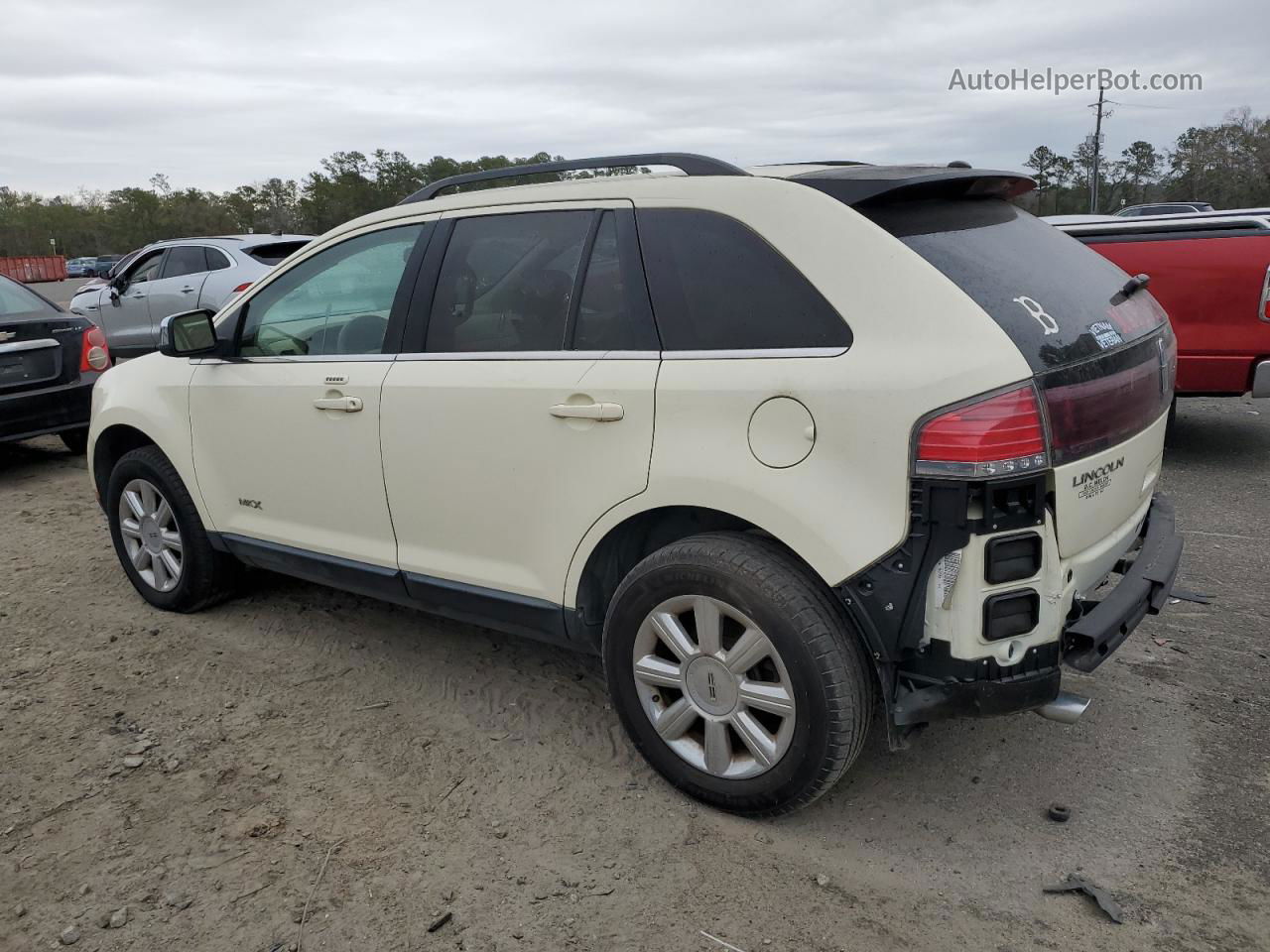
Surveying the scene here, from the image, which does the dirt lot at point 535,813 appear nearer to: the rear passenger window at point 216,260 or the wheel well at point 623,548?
the wheel well at point 623,548

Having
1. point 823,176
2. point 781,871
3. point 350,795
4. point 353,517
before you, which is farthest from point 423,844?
point 823,176

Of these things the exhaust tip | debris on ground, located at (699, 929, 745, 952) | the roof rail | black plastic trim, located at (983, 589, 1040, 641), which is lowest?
debris on ground, located at (699, 929, 745, 952)

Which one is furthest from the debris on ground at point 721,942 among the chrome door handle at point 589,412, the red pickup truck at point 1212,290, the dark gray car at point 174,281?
the dark gray car at point 174,281

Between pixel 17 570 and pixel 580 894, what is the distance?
13.5 feet

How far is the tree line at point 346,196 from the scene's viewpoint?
49.3 metres

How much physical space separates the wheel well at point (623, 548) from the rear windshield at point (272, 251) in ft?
32.2

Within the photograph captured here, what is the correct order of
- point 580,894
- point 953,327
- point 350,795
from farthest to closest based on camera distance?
point 350,795 < point 580,894 < point 953,327

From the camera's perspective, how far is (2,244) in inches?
3275

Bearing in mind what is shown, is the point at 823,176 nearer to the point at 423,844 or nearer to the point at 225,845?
the point at 423,844

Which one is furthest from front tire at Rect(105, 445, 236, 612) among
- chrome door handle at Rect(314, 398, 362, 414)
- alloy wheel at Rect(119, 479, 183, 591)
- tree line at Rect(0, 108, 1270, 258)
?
tree line at Rect(0, 108, 1270, 258)

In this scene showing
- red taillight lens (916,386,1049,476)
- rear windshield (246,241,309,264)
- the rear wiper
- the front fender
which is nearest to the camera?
red taillight lens (916,386,1049,476)

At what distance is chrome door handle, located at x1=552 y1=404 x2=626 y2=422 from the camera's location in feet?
9.33

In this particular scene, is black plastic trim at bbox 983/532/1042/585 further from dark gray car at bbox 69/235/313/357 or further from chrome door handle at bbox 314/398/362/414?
dark gray car at bbox 69/235/313/357

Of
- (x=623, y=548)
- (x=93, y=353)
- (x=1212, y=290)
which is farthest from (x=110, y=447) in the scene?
(x=1212, y=290)
